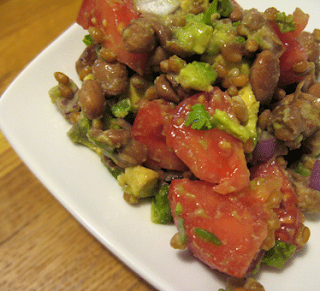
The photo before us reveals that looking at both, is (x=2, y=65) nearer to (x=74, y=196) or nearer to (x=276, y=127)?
(x=74, y=196)

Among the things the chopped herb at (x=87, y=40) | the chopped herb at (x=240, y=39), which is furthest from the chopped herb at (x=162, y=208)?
the chopped herb at (x=87, y=40)

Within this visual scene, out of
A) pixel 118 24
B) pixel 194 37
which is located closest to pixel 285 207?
pixel 194 37

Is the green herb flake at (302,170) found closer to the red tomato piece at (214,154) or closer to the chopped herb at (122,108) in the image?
the red tomato piece at (214,154)

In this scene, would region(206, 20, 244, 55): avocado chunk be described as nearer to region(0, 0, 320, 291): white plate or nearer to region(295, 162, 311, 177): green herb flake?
region(295, 162, 311, 177): green herb flake

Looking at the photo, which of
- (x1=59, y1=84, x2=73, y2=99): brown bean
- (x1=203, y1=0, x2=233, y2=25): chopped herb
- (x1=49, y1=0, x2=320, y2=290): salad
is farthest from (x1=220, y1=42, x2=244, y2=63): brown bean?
(x1=59, y1=84, x2=73, y2=99): brown bean

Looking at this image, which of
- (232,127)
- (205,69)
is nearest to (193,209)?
(232,127)

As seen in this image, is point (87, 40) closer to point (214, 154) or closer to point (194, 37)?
point (194, 37)
